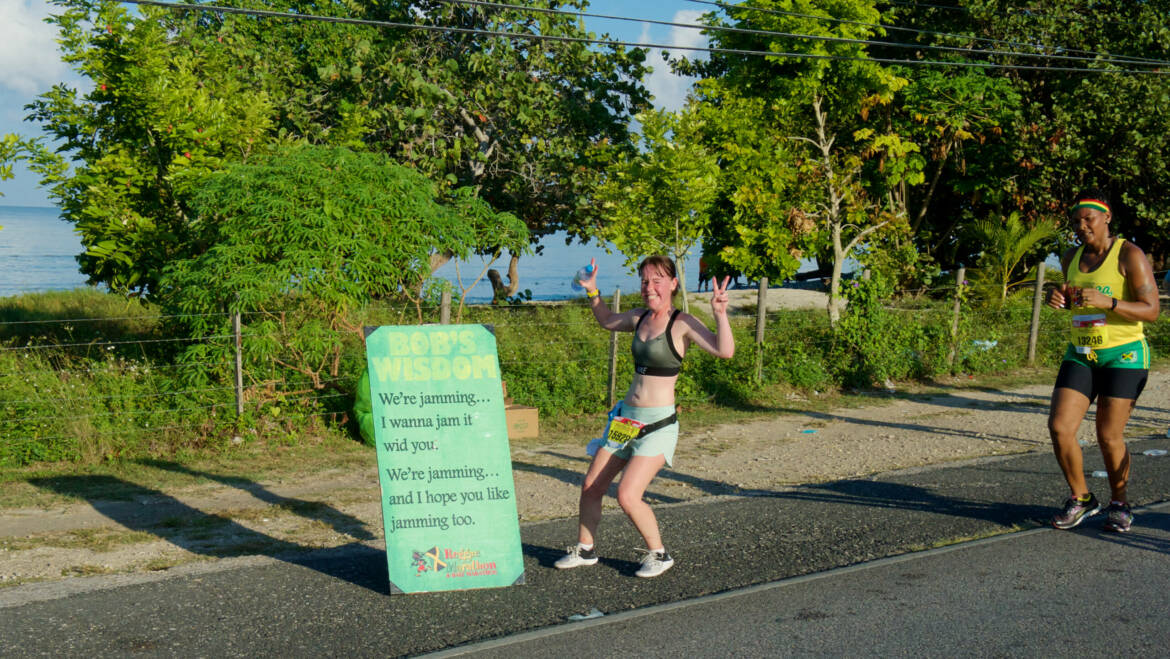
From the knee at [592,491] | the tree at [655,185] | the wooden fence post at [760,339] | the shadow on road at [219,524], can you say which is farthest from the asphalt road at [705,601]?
the tree at [655,185]

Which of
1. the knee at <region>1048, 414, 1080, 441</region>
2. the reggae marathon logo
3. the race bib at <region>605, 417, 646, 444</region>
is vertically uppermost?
the race bib at <region>605, 417, 646, 444</region>

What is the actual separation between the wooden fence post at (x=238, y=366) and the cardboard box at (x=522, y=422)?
2713 millimetres

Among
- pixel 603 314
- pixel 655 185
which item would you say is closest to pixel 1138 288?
pixel 603 314

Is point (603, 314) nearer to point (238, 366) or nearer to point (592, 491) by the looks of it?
point (592, 491)

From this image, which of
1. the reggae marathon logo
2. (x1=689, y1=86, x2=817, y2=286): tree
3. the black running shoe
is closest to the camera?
the reggae marathon logo

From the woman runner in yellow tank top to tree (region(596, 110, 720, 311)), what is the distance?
11.7m

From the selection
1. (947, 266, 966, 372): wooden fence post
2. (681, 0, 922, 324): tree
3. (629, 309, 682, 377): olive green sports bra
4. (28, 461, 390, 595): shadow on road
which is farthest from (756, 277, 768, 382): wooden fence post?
(629, 309, 682, 377): olive green sports bra

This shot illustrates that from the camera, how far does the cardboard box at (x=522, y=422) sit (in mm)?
10469

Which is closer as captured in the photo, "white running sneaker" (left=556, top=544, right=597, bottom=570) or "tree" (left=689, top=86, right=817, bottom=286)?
"white running sneaker" (left=556, top=544, right=597, bottom=570)

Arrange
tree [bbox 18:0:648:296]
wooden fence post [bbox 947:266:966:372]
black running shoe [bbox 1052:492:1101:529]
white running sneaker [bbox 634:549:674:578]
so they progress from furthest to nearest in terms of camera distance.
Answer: tree [bbox 18:0:648:296]
wooden fence post [bbox 947:266:966:372]
black running shoe [bbox 1052:492:1101:529]
white running sneaker [bbox 634:549:674:578]

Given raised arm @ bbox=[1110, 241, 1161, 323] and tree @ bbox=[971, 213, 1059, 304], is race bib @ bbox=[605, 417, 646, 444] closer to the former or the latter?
raised arm @ bbox=[1110, 241, 1161, 323]

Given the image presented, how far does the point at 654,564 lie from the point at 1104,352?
11.0ft

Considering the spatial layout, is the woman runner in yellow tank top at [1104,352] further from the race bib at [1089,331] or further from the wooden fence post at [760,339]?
the wooden fence post at [760,339]

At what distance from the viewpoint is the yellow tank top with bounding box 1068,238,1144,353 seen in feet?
20.9
